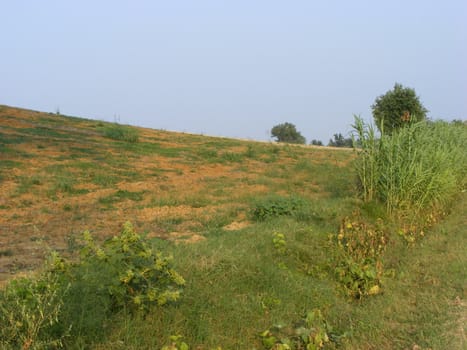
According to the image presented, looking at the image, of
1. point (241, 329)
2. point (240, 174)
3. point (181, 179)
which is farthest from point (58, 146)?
point (241, 329)

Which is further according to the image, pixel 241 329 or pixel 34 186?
pixel 34 186

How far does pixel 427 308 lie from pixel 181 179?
7.46 meters

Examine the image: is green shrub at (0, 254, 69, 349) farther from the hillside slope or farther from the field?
the hillside slope

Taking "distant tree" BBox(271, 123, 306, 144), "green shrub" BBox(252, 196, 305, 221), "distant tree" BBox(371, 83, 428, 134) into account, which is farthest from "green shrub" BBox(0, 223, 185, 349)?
"distant tree" BBox(271, 123, 306, 144)

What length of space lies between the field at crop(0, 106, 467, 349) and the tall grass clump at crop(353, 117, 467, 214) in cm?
39

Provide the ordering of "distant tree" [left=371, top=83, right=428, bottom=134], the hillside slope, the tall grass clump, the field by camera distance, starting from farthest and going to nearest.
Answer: "distant tree" [left=371, top=83, right=428, bottom=134]
the tall grass clump
the hillside slope
the field

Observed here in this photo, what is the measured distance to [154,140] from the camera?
687 inches

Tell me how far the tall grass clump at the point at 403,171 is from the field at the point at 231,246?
1.29 ft

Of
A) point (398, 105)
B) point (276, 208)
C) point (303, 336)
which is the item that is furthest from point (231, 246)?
point (398, 105)

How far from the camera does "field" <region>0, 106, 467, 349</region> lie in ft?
10.5

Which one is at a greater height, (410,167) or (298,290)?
(410,167)

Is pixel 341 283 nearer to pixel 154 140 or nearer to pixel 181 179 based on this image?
pixel 181 179

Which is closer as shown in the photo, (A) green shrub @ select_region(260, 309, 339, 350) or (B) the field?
(A) green shrub @ select_region(260, 309, 339, 350)

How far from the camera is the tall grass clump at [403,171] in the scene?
641 centimetres
